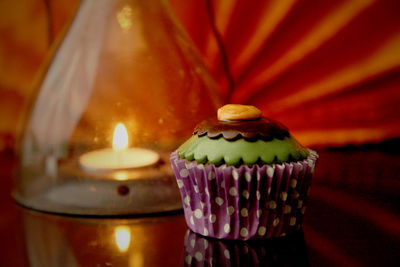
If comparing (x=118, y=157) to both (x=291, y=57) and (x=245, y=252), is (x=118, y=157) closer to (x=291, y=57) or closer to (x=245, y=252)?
(x=245, y=252)

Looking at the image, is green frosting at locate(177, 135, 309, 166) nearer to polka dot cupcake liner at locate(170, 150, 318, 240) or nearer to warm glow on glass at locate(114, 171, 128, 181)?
polka dot cupcake liner at locate(170, 150, 318, 240)

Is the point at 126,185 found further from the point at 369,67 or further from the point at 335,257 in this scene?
the point at 369,67

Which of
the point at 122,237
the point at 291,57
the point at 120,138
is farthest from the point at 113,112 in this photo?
the point at 291,57

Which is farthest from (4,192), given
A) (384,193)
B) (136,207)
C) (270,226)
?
(384,193)

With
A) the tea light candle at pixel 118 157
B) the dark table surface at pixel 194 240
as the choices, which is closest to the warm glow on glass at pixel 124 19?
the tea light candle at pixel 118 157

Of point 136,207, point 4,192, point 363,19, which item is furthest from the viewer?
point 363,19

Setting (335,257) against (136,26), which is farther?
(136,26)

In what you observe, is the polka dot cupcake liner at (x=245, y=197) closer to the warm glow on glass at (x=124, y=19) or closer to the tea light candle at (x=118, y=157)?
the tea light candle at (x=118, y=157)
